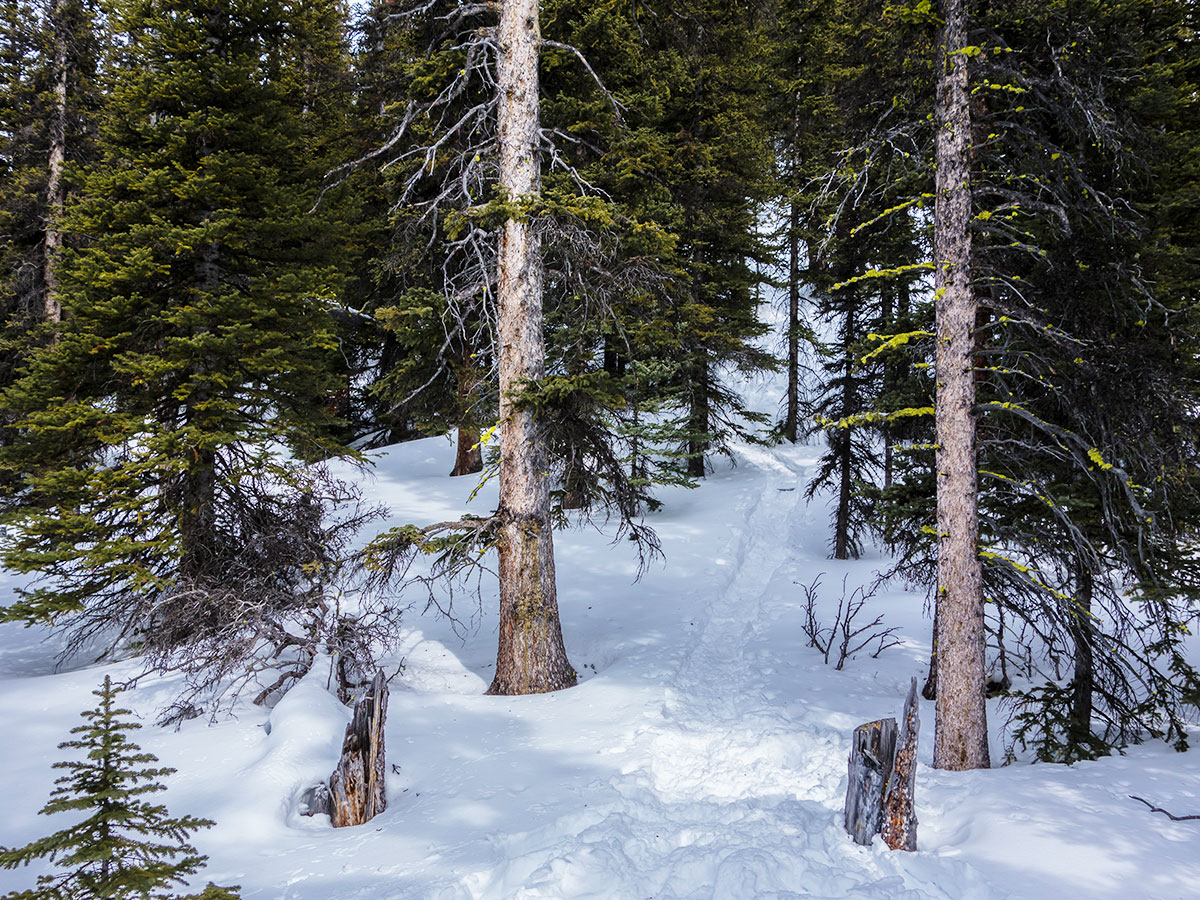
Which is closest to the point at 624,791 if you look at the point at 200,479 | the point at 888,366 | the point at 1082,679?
the point at 1082,679

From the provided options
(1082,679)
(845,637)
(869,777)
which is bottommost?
(845,637)

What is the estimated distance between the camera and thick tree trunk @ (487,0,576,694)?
8.48 metres

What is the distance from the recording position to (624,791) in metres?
6.04

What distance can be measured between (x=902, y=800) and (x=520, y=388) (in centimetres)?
590

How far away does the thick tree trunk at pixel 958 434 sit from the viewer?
21.2 feet

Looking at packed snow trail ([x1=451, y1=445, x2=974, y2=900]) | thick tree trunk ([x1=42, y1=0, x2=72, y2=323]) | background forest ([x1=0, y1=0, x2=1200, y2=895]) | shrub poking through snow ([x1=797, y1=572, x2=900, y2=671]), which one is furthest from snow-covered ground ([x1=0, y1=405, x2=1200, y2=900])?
thick tree trunk ([x1=42, y1=0, x2=72, y2=323])

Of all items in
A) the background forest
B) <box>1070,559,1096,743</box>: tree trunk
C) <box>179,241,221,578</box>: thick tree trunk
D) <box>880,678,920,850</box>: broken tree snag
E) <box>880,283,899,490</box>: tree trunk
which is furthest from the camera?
<box>880,283,899,490</box>: tree trunk

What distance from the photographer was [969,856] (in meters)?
4.96

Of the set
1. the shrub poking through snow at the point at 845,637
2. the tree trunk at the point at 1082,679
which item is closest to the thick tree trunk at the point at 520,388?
the shrub poking through snow at the point at 845,637

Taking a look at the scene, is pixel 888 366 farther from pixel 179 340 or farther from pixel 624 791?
pixel 179 340

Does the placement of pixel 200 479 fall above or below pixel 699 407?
below

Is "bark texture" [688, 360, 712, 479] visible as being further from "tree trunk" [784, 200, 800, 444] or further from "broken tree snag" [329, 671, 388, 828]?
"broken tree snag" [329, 671, 388, 828]

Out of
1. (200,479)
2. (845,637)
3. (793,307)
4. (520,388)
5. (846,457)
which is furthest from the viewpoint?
(793,307)

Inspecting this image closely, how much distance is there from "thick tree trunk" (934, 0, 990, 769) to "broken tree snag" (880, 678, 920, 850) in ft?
4.99
